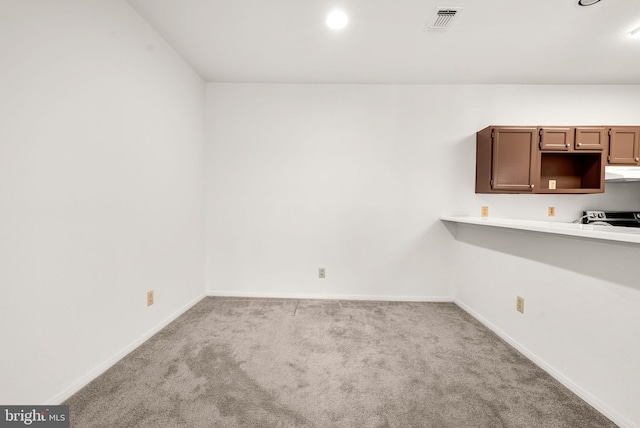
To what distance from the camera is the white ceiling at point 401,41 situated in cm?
184

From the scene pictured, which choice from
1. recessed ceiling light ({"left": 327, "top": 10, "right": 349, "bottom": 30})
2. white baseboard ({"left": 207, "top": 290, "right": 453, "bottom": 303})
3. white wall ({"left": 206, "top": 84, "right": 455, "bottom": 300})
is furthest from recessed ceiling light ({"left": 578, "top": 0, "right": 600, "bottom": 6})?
white baseboard ({"left": 207, "top": 290, "right": 453, "bottom": 303})

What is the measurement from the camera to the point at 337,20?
1963mm

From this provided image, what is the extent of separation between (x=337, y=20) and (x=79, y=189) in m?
2.12

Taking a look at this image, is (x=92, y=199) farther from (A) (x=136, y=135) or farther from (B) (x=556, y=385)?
(B) (x=556, y=385)

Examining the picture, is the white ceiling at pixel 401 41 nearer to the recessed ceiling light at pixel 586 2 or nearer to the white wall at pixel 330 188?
the recessed ceiling light at pixel 586 2

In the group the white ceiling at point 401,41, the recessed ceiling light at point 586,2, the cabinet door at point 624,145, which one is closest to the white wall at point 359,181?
the white ceiling at point 401,41

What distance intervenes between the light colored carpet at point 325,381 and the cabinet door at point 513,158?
5.12ft

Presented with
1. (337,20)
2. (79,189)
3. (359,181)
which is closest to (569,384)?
(359,181)

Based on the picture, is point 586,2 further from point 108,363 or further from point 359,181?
point 108,363

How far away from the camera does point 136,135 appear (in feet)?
6.37

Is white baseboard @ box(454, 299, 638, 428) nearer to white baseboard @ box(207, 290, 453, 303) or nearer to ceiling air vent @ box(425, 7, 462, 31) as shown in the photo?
white baseboard @ box(207, 290, 453, 303)

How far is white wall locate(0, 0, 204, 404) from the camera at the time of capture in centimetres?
118

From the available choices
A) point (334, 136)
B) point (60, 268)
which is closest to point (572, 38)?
point (334, 136)

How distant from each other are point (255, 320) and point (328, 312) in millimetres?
742
